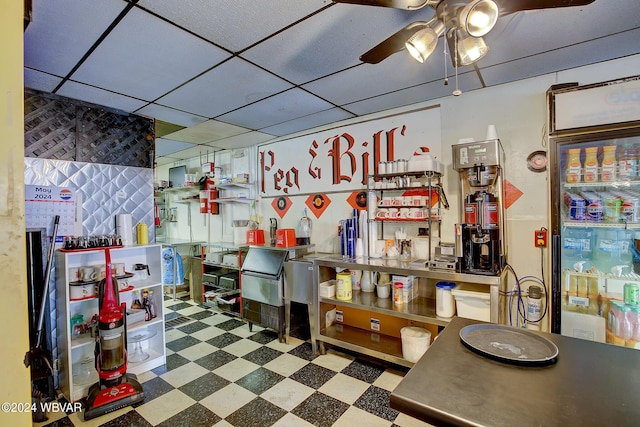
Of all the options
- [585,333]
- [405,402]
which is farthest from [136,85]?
[585,333]

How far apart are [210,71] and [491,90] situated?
2.64 metres

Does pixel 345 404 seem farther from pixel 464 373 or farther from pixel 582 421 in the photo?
pixel 582 421

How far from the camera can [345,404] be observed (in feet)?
7.73

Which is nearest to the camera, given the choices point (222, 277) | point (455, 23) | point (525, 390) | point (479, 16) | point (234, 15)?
point (525, 390)

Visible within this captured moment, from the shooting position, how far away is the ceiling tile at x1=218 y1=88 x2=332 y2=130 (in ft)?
10.3

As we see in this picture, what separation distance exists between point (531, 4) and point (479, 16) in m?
0.25

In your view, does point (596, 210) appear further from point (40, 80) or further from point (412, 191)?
point (40, 80)

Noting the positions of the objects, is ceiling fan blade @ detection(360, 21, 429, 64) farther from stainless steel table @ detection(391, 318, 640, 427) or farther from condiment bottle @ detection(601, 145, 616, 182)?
condiment bottle @ detection(601, 145, 616, 182)

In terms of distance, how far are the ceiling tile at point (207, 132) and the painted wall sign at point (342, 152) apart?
0.70 m

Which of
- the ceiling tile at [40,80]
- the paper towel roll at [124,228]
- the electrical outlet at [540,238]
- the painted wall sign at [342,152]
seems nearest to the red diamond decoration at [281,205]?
the painted wall sign at [342,152]

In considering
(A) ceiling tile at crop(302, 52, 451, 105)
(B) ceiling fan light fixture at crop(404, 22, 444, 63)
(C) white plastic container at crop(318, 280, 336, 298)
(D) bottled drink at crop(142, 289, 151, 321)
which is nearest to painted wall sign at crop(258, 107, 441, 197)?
(A) ceiling tile at crop(302, 52, 451, 105)

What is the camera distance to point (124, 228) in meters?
3.11

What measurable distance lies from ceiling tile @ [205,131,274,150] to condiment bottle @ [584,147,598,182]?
3.74 metres

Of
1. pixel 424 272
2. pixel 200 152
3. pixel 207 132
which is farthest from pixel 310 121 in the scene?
pixel 200 152
